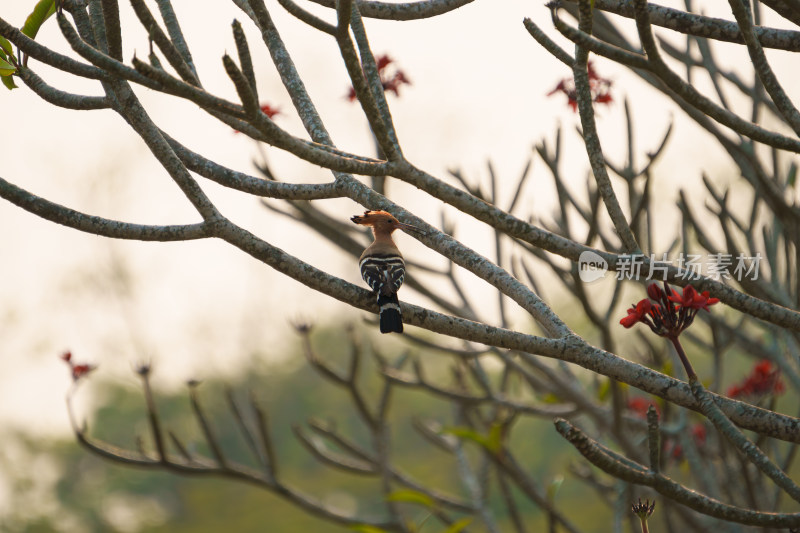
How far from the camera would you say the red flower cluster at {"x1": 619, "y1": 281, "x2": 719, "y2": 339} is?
80.8 inches

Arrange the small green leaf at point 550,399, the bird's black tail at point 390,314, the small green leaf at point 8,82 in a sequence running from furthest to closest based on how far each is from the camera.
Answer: the small green leaf at point 550,399 → the small green leaf at point 8,82 → the bird's black tail at point 390,314

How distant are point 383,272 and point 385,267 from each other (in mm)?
71

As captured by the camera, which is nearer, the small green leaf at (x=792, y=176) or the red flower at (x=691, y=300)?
the red flower at (x=691, y=300)

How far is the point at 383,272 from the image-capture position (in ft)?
9.05

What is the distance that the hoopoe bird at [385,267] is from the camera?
241 cm

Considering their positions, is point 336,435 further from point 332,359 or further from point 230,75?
point 332,359

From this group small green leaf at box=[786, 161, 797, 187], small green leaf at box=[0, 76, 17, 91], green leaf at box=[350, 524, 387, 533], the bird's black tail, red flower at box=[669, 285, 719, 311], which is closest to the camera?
red flower at box=[669, 285, 719, 311]

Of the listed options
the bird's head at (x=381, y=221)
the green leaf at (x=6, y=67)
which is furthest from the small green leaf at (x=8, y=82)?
the bird's head at (x=381, y=221)

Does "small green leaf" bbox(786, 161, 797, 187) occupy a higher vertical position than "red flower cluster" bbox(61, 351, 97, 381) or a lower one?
higher

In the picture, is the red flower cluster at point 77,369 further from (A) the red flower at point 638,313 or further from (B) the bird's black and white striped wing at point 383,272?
(A) the red flower at point 638,313

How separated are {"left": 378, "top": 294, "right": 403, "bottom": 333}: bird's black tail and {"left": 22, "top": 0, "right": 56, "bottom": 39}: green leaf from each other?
4.30 feet

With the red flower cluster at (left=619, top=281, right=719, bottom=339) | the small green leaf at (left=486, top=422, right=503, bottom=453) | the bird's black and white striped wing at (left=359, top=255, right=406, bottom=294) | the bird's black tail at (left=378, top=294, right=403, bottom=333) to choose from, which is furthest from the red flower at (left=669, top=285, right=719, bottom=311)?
the small green leaf at (left=486, top=422, right=503, bottom=453)

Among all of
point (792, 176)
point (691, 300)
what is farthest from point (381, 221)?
point (792, 176)

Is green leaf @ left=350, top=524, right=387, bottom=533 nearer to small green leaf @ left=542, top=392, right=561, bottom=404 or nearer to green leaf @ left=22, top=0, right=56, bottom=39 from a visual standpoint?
small green leaf @ left=542, top=392, right=561, bottom=404
